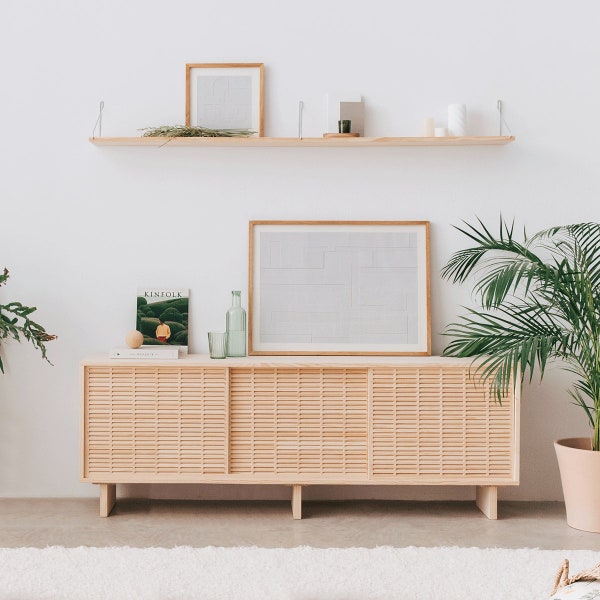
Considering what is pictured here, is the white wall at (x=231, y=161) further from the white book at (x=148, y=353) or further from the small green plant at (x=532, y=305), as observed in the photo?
the white book at (x=148, y=353)

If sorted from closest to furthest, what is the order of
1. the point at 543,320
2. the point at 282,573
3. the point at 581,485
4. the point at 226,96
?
1. the point at 282,573
2. the point at 581,485
3. the point at 543,320
4. the point at 226,96

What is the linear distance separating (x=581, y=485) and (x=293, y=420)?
1250 millimetres

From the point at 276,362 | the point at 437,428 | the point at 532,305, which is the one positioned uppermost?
the point at 532,305

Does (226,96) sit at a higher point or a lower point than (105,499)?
higher

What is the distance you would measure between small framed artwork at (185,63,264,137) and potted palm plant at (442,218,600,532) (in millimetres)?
1159

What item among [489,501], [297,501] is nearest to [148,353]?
[297,501]

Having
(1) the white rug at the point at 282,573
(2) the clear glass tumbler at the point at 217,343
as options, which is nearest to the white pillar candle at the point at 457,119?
(2) the clear glass tumbler at the point at 217,343

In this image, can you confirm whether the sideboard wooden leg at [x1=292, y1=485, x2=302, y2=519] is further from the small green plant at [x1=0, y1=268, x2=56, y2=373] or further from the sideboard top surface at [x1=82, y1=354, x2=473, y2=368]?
the small green plant at [x1=0, y1=268, x2=56, y2=373]

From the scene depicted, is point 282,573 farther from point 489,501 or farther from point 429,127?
point 429,127

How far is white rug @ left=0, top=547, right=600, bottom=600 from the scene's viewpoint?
8.00ft

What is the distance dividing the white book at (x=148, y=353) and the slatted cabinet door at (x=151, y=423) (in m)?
0.07

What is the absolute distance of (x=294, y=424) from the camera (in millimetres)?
3299

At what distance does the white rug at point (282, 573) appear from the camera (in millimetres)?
2439

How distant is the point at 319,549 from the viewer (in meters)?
2.83
